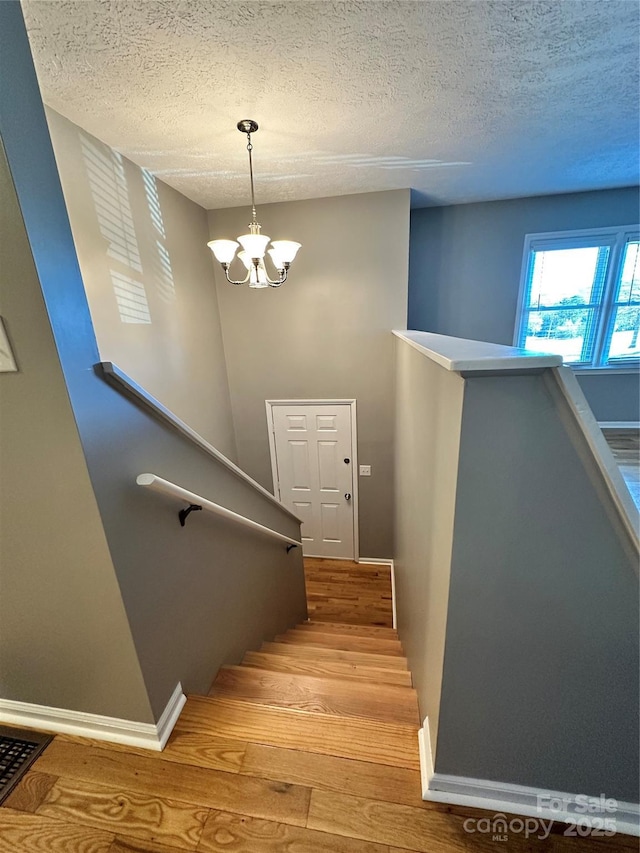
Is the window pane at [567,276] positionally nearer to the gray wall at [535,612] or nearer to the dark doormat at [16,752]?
the gray wall at [535,612]

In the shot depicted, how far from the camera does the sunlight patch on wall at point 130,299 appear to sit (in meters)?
2.11

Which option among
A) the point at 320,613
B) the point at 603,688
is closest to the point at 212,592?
the point at 603,688

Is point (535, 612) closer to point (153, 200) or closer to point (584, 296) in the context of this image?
point (153, 200)

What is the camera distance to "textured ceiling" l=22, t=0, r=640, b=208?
124 cm

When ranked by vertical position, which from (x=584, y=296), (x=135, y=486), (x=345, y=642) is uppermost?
(x=584, y=296)

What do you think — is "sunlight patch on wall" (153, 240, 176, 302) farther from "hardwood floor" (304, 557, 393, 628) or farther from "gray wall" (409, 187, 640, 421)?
"hardwood floor" (304, 557, 393, 628)

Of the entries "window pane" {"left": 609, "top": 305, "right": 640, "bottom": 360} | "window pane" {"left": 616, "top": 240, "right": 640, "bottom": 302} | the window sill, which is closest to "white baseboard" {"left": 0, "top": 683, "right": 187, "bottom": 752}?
the window sill

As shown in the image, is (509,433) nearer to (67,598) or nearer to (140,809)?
(67,598)

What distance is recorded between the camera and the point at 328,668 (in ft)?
5.63

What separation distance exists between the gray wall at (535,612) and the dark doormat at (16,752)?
137cm

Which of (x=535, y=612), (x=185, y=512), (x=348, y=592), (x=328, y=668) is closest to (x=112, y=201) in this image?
(x=185, y=512)

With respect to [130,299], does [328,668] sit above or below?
below

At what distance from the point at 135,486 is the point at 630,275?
469 cm

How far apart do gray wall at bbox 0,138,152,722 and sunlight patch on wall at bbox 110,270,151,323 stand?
155 centimetres
